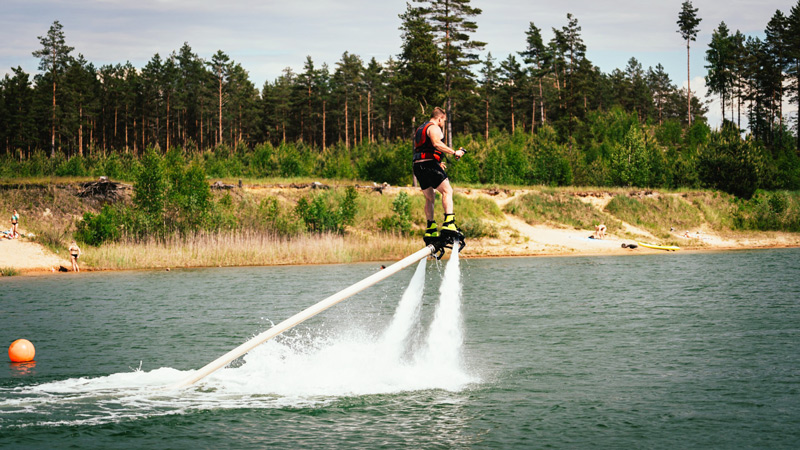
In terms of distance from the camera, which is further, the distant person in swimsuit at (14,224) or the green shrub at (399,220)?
the green shrub at (399,220)

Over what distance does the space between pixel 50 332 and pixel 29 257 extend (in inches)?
914

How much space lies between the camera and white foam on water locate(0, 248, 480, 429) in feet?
52.3

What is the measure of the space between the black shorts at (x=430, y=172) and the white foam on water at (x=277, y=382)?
189cm

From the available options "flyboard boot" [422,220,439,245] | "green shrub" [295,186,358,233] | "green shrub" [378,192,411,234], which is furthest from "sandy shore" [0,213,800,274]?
"flyboard boot" [422,220,439,245]

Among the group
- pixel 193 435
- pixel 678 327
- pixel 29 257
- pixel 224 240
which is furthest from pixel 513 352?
pixel 29 257

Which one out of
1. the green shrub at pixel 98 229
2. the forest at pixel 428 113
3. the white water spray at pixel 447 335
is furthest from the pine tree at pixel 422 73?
the white water spray at pixel 447 335

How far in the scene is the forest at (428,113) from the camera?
71312 millimetres

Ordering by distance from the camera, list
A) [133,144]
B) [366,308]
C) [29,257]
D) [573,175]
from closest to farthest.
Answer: [366,308] → [29,257] → [573,175] → [133,144]

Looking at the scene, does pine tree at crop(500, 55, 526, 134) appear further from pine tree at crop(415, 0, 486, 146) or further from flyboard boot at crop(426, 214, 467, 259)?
flyboard boot at crop(426, 214, 467, 259)

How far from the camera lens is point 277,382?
17750mm

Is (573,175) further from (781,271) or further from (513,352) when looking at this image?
(513,352)

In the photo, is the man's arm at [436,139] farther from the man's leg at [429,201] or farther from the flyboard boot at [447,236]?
the flyboard boot at [447,236]

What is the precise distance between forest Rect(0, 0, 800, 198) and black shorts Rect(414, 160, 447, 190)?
42.7 metres

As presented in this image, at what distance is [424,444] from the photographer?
13.7 metres
